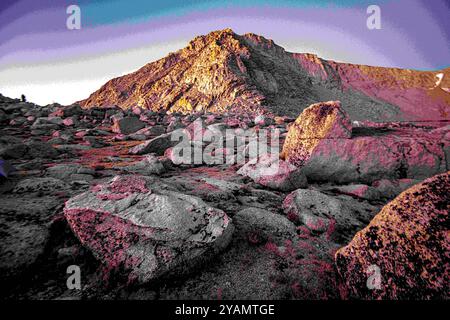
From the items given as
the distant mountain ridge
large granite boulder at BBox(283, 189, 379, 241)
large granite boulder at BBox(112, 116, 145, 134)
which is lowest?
large granite boulder at BBox(283, 189, 379, 241)

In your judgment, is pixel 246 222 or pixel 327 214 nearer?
pixel 246 222

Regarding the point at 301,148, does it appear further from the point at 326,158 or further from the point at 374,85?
the point at 374,85

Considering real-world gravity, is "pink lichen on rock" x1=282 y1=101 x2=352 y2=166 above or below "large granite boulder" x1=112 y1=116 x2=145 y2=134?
below

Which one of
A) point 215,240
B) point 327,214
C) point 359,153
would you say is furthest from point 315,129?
point 215,240

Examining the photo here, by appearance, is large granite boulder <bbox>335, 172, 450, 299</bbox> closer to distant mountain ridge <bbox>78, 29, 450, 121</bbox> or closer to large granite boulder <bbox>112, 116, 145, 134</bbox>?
large granite boulder <bbox>112, 116, 145, 134</bbox>

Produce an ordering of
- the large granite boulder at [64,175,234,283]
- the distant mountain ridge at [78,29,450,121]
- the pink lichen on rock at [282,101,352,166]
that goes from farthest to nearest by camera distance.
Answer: the distant mountain ridge at [78,29,450,121]
the pink lichen on rock at [282,101,352,166]
the large granite boulder at [64,175,234,283]

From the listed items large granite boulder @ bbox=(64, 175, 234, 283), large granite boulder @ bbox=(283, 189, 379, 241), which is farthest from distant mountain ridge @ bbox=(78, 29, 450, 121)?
large granite boulder @ bbox=(64, 175, 234, 283)

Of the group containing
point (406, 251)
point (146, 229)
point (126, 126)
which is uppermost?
point (126, 126)

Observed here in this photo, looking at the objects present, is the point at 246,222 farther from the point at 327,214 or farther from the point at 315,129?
the point at 315,129
